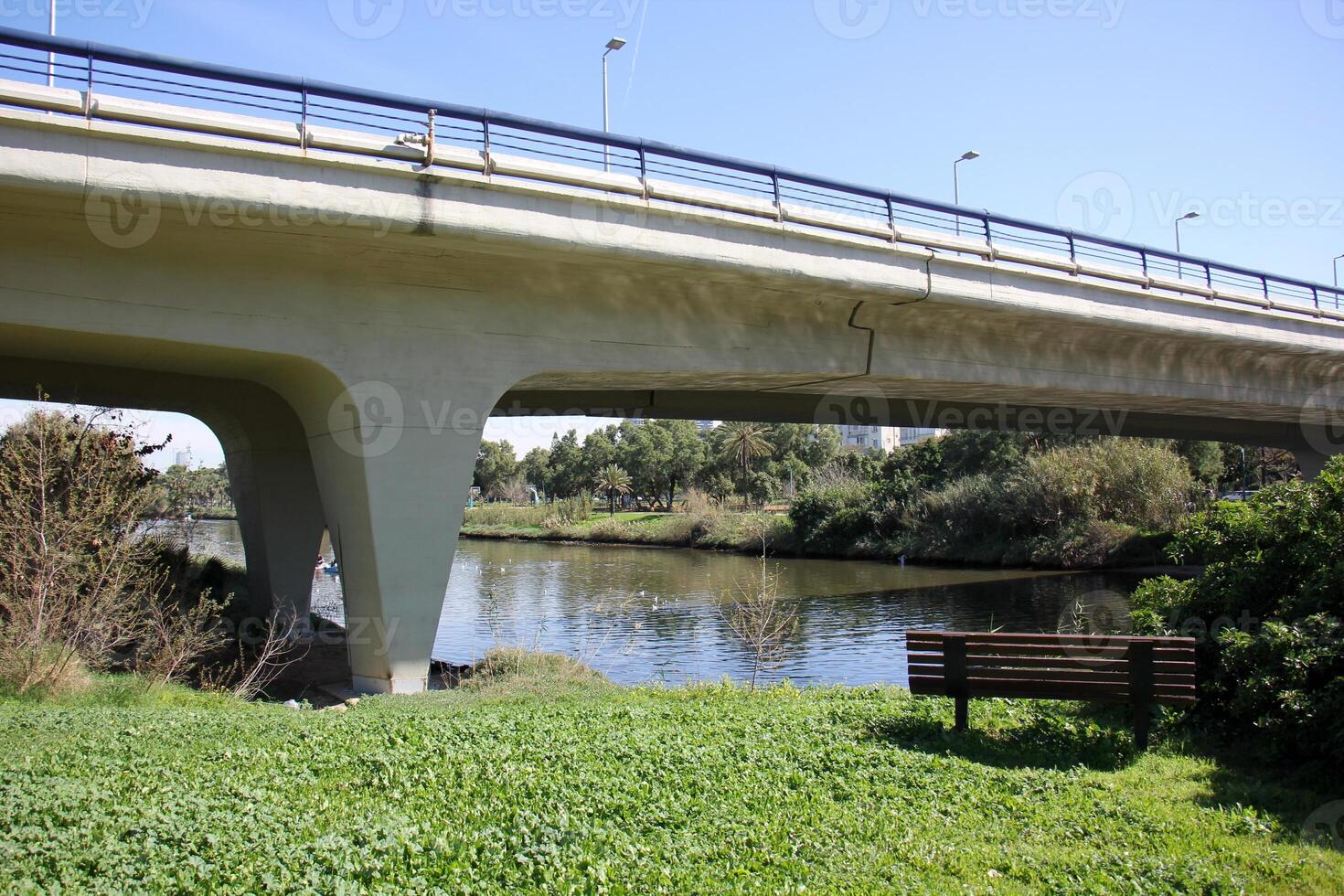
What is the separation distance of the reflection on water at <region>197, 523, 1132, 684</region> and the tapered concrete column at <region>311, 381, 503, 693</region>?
266 cm

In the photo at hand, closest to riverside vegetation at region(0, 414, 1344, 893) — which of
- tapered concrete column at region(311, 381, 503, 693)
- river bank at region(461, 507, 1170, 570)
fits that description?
tapered concrete column at region(311, 381, 503, 693)

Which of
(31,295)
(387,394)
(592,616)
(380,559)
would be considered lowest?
(592,616)

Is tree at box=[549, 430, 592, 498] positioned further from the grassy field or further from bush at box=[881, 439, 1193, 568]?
the grassy field

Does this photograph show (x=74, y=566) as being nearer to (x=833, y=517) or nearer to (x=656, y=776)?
(x=656, y=776)

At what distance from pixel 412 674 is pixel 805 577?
25.8 meters

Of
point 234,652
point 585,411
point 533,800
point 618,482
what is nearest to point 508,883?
point 533,800

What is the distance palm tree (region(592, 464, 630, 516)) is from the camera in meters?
85.4

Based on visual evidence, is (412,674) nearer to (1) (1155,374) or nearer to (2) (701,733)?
(2) (701,733)

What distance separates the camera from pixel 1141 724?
788cm

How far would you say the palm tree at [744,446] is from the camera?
7538 cm

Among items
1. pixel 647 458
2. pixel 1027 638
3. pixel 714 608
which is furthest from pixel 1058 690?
pixel 647 458

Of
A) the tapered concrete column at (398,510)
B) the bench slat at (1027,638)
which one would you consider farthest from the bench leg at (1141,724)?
the tapered concrete column at (398,510)

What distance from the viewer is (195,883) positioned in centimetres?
475

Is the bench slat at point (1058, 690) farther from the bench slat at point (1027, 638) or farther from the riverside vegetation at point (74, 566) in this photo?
the riverside vegetation at point (74, 566)
